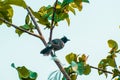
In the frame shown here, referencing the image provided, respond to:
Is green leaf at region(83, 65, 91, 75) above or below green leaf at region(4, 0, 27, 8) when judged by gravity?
below

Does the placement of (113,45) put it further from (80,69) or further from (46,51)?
(46,51)

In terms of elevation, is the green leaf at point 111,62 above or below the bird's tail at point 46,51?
above

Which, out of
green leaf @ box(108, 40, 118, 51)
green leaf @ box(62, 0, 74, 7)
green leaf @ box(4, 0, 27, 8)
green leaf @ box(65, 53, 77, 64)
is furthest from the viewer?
green leaf @ box(108, 40, 118, 51)

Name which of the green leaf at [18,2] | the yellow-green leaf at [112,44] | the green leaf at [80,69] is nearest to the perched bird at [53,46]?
the green leaf at [80,69]

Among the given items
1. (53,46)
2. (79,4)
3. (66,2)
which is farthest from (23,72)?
(79,4)

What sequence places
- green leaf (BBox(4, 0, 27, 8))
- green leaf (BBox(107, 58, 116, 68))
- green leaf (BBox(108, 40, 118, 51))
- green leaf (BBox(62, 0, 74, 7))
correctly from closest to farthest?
1. green leaf (BBox(4, 0, 27, 8))
2. green leaf (BBox(62, 0, 74, 7))
3. green leaf (BBox(107, 58, 116, 68))
4. green leaf (BBox(108, 40, 118, 51))

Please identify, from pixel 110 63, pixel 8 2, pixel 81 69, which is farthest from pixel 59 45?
pixel 110 63

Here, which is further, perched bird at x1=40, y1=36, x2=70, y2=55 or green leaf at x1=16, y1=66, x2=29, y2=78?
green leaf at x1=16, y1=66, x2=29, y2=78

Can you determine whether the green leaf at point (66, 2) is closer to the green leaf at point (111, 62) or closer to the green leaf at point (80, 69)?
the green leaf at point (80, 69)

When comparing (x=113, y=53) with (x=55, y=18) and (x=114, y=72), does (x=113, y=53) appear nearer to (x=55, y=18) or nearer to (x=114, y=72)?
(x=114, y=72)

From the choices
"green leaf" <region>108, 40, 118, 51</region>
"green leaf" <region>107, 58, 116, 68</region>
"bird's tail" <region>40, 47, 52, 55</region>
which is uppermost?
"green leaf" <region>108, 40, 118, 51</region>

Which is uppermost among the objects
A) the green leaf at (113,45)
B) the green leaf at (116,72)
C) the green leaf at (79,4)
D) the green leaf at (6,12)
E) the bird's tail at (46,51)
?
the green leaf at (79,4)

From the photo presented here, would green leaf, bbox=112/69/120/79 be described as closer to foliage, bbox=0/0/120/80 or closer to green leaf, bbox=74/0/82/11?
foliage, bbox=0/0/120/80

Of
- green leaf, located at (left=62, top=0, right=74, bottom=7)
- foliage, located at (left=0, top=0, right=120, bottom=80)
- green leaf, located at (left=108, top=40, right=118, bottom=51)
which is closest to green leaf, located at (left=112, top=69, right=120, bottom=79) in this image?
foliage, located at (left=0, top=0, right=120, bottom=80)
